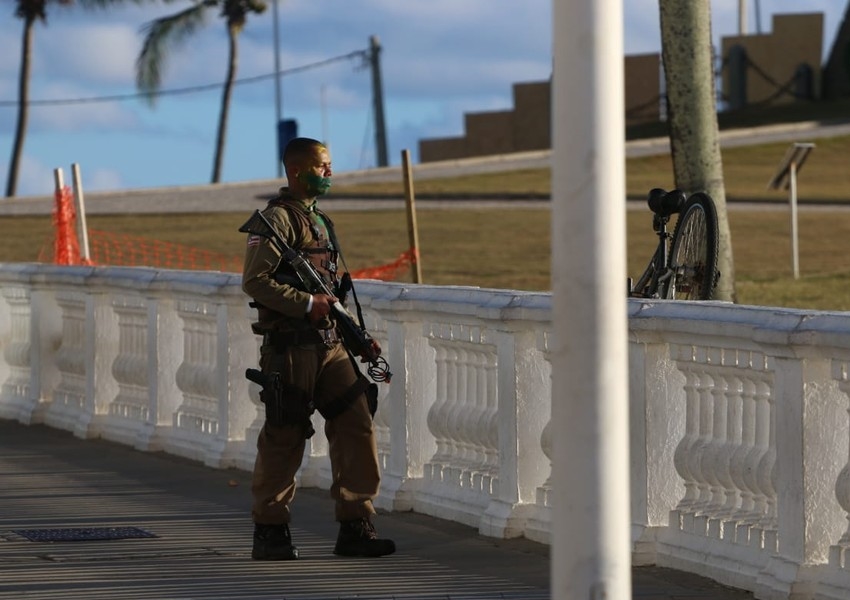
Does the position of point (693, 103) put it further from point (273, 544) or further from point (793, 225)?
point (793, 225)

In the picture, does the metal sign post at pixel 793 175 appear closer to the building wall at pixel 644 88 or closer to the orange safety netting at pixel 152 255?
the orange safety netting at pixel 152 255

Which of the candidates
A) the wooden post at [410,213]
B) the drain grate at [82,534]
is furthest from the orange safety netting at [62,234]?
the drain grate at [82,534]

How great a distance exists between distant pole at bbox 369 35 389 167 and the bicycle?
5008 centimetres

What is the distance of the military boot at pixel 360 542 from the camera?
29.9ft

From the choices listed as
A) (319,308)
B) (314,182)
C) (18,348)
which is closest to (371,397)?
(319,308)

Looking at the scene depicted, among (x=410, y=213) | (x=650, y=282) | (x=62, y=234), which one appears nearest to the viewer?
(x=650, y=282)

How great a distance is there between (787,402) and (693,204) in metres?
3.87

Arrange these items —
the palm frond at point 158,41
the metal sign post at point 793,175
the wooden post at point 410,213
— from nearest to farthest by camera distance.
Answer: the wooden post at point 410,213, the metal sign post at point 793,175, the palm frond at point 158,41

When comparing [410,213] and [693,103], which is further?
[410,213]

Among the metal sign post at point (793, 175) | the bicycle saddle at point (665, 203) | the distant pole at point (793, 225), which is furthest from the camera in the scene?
the metal sign post at point (793, 175)

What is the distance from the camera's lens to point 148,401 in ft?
45.3

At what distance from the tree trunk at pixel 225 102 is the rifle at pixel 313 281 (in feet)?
195

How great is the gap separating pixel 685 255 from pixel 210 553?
11.9 ft

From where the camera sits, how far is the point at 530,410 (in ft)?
31.6
